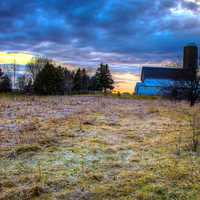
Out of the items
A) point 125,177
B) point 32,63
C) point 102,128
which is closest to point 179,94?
point 102,128

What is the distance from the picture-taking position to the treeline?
Result: 3697 cm

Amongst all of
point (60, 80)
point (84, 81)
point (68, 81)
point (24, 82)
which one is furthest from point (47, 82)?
point (24, 82)

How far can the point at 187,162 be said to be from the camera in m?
4.89

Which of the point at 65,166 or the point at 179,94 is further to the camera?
the point at 179,94

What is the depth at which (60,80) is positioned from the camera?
1534 inches

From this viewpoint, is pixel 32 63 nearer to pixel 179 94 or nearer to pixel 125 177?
pixel 179 94

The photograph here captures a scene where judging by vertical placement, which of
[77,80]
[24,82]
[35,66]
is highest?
[35,66]

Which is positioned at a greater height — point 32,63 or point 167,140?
point 32,63

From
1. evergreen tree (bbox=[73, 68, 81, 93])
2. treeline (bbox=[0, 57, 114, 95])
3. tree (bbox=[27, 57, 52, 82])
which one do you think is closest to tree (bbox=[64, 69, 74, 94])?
treeline (bbox=[0, 57, 114, 95])

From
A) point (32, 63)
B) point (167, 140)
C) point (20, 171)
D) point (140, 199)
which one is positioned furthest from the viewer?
point (32, 63)

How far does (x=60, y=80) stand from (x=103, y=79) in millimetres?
10596

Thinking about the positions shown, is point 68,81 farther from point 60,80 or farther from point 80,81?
point 80,81

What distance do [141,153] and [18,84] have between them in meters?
43.6

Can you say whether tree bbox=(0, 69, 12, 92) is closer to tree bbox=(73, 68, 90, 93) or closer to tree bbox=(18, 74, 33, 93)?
tree bbox=(18, 74, 33, 93)
